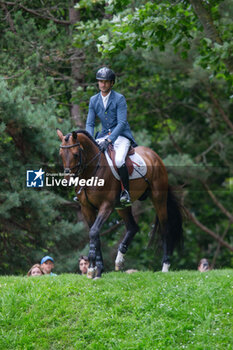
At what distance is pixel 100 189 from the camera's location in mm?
9102

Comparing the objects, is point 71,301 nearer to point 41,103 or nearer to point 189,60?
point 41,103

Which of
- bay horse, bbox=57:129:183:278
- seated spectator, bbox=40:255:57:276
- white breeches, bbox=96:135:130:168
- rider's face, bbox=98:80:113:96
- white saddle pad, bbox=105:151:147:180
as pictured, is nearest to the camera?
bay horse, bbox=57:129:183:278

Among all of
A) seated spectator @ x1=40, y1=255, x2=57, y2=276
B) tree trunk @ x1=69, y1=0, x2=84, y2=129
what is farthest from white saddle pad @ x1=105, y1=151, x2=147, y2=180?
tree trunk @ x1=69, y1=0, x2=84, y2=129

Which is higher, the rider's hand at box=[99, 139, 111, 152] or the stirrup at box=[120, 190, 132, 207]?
the rider's hand at box=[99, 139, 111, 152]

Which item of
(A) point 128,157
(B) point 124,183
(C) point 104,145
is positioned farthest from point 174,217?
(C) point 104,145

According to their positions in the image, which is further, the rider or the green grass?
the rider

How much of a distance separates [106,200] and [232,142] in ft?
38.5

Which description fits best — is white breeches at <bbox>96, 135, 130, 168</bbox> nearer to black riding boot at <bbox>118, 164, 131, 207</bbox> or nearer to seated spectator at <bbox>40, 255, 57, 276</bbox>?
black riding boot at <bbox>118, 164, 131, 207</bbox>

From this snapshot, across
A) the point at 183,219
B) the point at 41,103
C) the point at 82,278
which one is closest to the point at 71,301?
the point at 82,278

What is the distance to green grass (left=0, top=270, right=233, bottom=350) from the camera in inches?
303

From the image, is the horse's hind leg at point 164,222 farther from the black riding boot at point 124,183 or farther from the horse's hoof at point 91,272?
the horse's hoof at point 91,272

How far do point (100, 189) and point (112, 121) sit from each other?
125 cm

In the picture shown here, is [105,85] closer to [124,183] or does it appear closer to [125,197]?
[124,183]

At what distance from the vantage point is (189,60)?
56.0 feet
